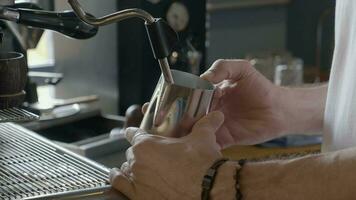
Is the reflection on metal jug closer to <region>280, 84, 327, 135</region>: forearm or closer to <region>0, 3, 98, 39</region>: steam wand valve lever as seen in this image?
<region>0, 3, 98, 39</region>: steam wand valve lever

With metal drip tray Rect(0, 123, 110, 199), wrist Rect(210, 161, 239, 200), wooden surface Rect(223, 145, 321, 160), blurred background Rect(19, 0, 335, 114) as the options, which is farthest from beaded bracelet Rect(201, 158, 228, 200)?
wooden surface Rect(223, 145, 321, 160)

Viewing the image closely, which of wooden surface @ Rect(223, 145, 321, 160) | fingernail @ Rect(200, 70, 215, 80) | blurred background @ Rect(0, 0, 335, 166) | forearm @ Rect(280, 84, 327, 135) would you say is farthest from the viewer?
wooden surface @ Rect(223, 145, 321, 160)

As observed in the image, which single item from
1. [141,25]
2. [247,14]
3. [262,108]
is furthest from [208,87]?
[247,14]

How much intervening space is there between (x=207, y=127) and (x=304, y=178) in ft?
0.40

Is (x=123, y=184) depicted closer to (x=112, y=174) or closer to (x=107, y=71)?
(x=112, y=174)

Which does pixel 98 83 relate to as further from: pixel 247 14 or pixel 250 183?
pixel 247 14

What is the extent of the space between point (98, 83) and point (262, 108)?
2.17 feet

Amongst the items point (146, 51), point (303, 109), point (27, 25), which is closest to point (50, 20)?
point (27, 25)

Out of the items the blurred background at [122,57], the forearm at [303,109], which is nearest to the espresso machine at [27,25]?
the forearm at [303,109]

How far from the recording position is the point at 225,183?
70cm

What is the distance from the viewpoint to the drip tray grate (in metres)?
0.74

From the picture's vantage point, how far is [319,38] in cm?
264

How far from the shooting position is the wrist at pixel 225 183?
694 mm

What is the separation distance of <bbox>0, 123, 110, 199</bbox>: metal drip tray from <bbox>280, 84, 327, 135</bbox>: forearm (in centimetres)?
31
